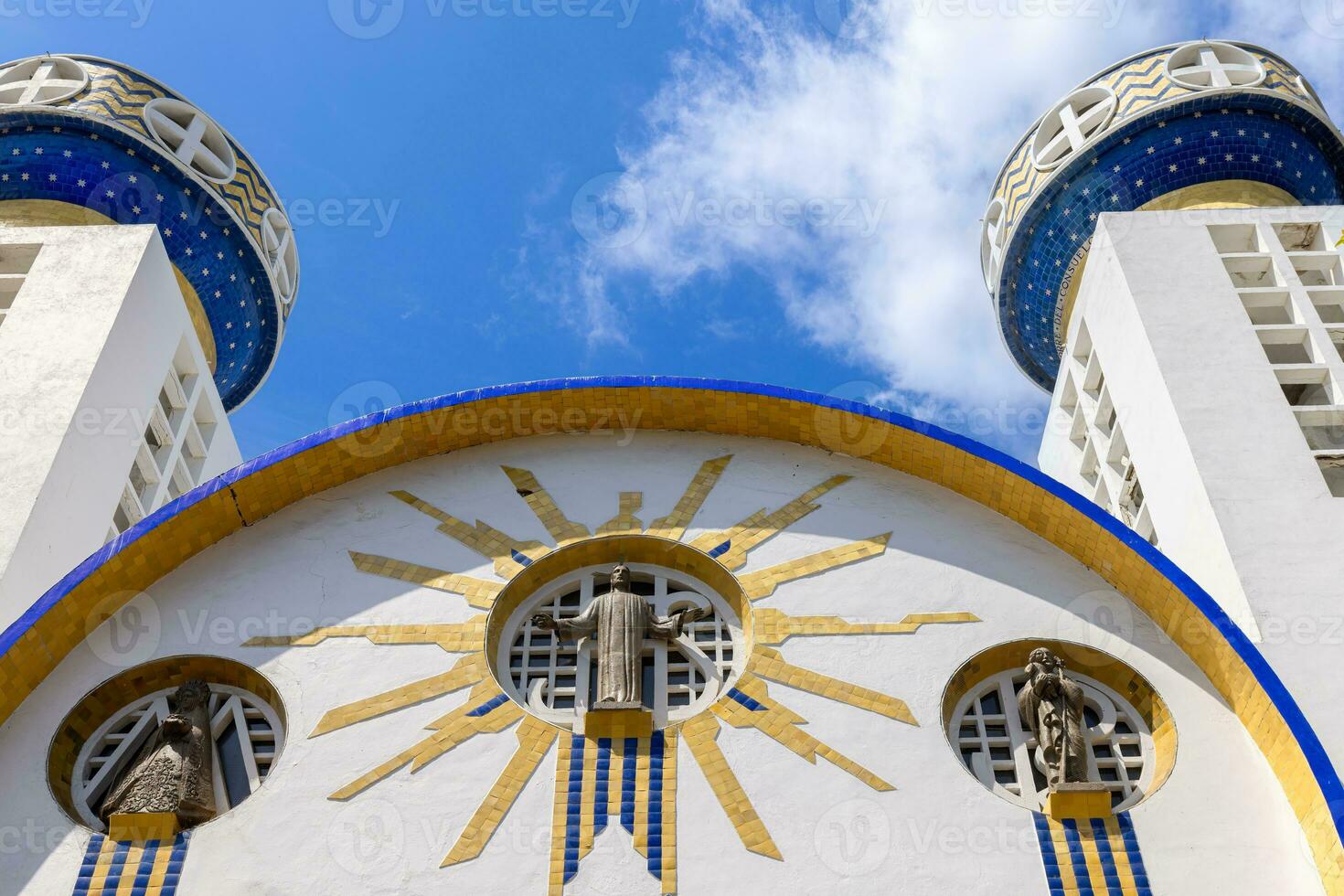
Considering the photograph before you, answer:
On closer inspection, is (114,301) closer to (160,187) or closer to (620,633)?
(160,187)

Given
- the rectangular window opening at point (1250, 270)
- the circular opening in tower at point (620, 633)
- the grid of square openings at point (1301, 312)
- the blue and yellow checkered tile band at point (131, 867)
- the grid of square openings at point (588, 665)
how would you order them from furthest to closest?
1. the rectangular window opening at point (1250, 270)
2. the grid of square openings at point (1301, 312)
3. the grid of square openings at point (588, 665)
4. the circular opening in tower at point (620, 633)
5. the blue and yellow checkered tile band at point (131, 867)

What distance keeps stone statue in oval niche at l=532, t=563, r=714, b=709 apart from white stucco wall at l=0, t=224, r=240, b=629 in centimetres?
432

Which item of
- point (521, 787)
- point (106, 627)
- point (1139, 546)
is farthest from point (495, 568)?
point (1139, 546)

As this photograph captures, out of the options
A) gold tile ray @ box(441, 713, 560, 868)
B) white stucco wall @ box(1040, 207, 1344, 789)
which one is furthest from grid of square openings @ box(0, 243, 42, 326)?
white stucco wall @ box(1040, 207, 1344, 789)

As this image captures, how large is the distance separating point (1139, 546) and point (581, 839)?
459cm

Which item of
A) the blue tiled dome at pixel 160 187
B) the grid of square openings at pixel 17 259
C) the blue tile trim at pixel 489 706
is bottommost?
the blue tile trim at pixel 489 706

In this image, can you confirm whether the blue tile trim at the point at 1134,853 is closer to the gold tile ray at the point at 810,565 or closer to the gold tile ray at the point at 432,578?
the gold tile ray at the point at 810,565

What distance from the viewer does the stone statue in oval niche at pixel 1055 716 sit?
→ 9.72 metres

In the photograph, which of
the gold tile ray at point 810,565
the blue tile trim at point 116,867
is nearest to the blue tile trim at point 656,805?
the gold tile ray at point 810,565

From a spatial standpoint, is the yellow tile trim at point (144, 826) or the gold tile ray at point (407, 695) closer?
the yellow tile trim at point (144, 826)

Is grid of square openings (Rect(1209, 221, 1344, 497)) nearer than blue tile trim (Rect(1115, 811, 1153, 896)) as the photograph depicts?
No

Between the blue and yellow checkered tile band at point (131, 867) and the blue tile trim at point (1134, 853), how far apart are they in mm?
5837

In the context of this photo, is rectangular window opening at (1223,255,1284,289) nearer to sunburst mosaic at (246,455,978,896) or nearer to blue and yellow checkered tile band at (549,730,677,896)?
sunburst mosaic at (246,455,978,896)

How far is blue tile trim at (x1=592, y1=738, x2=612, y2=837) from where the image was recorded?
31.3 feet
